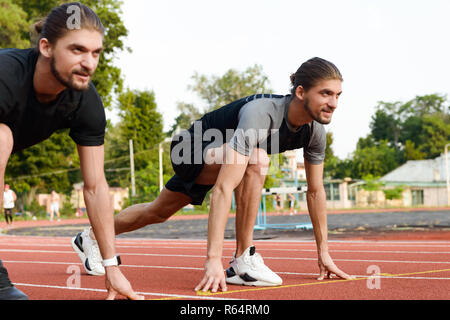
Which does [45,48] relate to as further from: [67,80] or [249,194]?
[249,194]

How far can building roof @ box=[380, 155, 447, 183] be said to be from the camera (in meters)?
69.8

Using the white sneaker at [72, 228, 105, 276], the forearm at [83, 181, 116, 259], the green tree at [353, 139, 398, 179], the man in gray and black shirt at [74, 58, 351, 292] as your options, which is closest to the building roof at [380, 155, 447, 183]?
the green tree at [353, 139, 398, 179]

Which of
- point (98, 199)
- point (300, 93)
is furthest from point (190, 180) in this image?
point (98, 199)

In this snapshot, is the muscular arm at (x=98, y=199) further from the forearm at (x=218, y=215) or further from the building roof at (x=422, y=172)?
the building roof at (x=422, y=172)

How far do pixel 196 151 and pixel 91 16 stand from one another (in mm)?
1810

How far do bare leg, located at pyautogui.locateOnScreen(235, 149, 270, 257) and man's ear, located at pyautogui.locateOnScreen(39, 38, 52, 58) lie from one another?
165cm

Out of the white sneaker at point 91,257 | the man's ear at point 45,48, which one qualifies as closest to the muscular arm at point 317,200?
the white sneaker at point 91,257

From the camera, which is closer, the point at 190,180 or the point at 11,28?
the point at 190,180

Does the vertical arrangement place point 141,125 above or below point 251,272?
above

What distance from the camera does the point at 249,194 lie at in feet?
14.3

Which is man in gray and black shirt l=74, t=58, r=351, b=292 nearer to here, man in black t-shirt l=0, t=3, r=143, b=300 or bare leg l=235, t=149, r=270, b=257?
bare leg l=235, t=149, r=270, b=257

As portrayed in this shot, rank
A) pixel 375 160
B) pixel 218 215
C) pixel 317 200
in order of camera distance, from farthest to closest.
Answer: pixel 375 160 → pixel 317 200 → pixel 218 215

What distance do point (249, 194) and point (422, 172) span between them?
7131cm

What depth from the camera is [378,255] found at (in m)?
7.06
